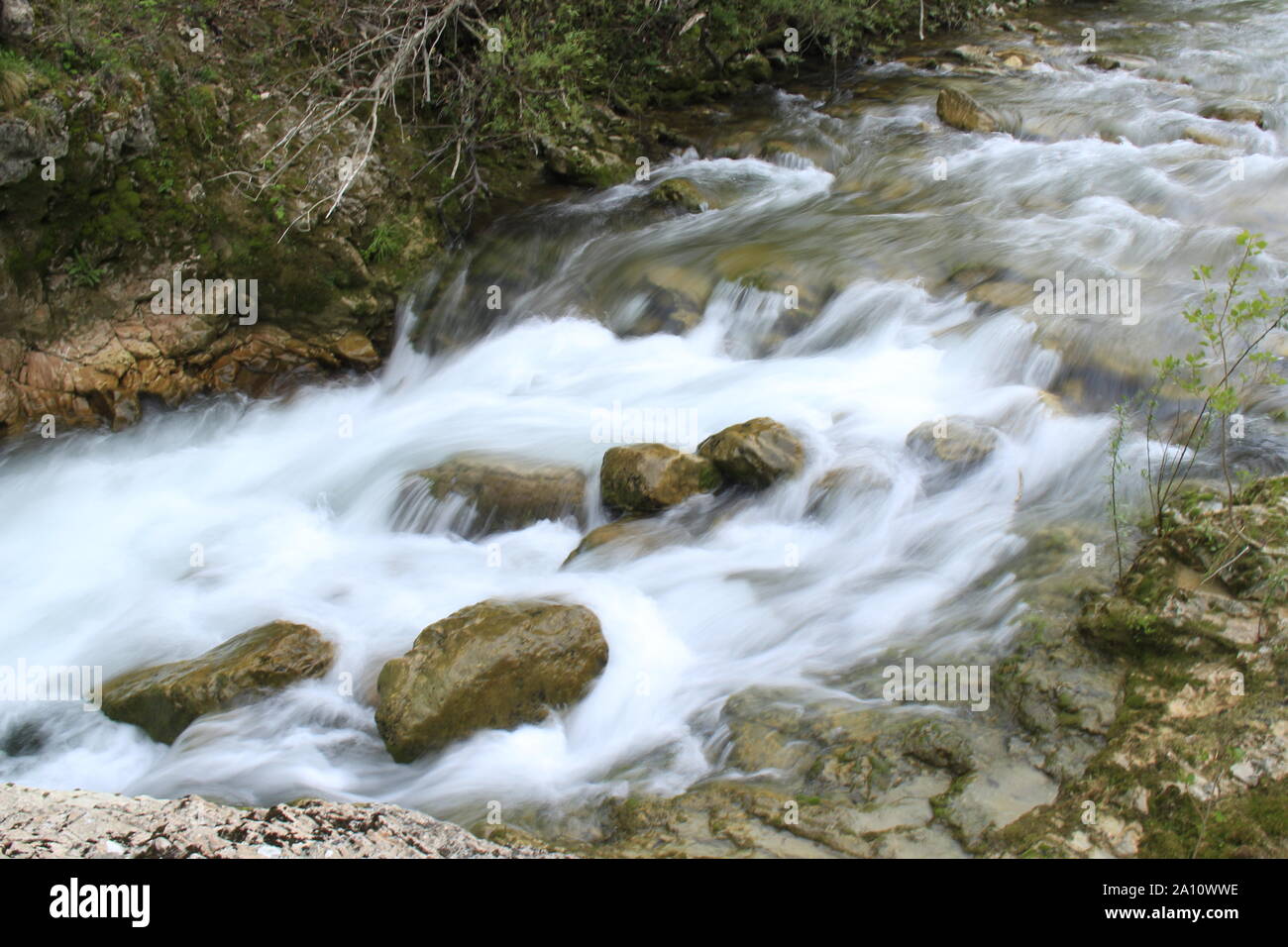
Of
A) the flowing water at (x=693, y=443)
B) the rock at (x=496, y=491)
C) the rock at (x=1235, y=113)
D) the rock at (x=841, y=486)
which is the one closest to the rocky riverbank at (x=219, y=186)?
the flowing water at (x=693, y=443)

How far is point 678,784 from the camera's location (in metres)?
4.25

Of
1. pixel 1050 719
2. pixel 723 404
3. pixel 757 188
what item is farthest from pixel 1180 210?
pixel 1050 719

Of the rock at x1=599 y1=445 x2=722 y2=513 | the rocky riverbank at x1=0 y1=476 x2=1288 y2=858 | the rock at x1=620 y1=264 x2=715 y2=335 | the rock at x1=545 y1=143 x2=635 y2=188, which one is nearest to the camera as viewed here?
the rocky riverbank at x1=0 y1=476 x2=1288 y2=858

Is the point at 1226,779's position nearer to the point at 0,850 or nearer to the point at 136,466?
the point at 0,850

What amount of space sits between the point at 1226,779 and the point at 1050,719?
0.84 m

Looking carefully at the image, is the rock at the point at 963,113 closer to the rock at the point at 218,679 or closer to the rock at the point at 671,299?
the rock at the point at 671,299

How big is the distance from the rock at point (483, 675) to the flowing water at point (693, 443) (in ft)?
0.37

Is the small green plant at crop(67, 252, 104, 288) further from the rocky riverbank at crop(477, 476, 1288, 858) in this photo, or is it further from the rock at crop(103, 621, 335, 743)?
the rocky riverbank at crop(477, 476, 1288, 858)

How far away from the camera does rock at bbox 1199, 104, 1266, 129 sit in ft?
32.8

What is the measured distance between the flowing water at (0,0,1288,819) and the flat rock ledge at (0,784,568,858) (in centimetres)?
135

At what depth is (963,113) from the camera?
1080cm

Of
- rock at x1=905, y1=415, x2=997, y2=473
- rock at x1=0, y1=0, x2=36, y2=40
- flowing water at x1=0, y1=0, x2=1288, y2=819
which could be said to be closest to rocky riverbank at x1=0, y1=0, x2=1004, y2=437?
rock at x1=0, y1=0, x2=36, y2=40

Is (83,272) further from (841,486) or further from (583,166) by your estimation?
(841,486)

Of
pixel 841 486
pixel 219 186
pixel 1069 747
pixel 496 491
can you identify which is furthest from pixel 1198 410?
pixel 219 186
